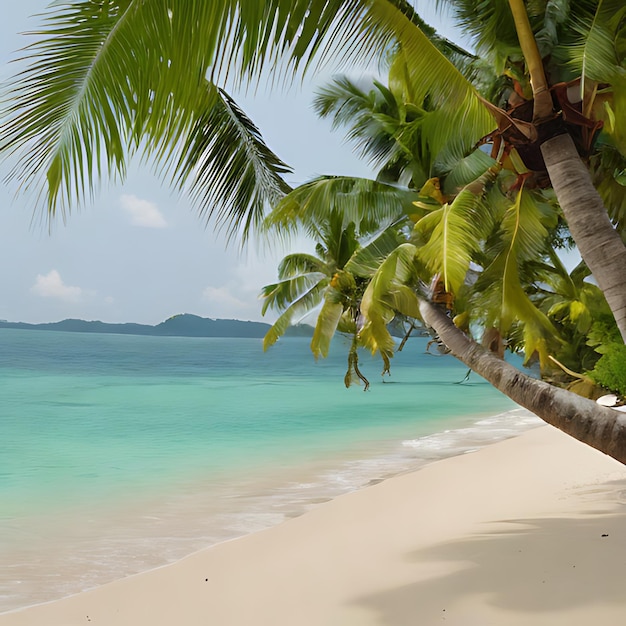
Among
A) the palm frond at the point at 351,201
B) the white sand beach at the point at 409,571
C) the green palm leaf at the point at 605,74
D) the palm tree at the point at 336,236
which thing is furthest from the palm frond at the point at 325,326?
the green palm leaf at the point at 605,74

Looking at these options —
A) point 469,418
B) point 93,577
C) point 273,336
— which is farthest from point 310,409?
point 93,577

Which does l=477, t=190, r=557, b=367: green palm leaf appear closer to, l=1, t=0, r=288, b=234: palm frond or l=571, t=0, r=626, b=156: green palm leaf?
l=571, t=0, r=626, b=156: green palm leaf

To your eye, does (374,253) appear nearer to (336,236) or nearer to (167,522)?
(336,236)

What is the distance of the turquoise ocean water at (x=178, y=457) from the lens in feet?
27.1

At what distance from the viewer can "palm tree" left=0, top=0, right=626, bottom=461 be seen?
3.25 metres

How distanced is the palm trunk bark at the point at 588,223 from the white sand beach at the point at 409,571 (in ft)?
6.20

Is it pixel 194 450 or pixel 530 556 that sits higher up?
pixel 530 556

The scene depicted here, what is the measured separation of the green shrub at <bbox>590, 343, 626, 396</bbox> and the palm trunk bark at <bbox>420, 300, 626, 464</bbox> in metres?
5.71

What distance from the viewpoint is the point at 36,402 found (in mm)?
36594

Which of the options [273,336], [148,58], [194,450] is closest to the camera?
[148,58]

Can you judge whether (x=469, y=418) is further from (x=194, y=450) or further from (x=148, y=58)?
(x=148, y=58)

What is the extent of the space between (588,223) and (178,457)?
1514 centimetres

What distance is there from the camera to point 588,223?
14.0 ft

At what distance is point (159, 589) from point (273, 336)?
881 centimetres
